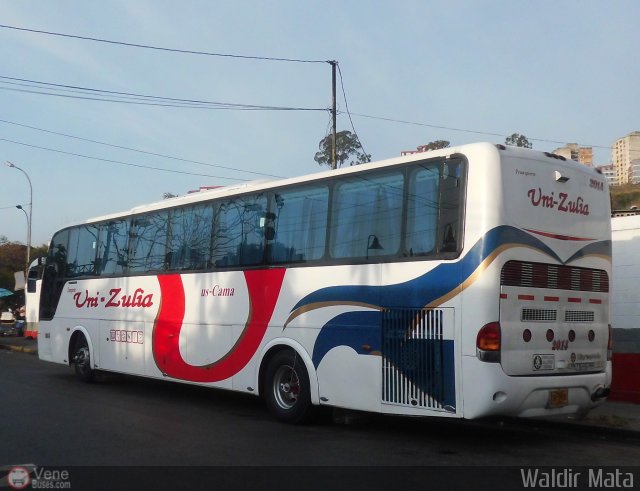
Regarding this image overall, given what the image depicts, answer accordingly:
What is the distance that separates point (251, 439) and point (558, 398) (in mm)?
3758

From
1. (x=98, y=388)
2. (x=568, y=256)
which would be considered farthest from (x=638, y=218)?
(x=98, y=388)

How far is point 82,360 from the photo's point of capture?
50.7ft

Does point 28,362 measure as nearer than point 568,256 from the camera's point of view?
No

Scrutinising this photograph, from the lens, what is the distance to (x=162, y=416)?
10.8 m

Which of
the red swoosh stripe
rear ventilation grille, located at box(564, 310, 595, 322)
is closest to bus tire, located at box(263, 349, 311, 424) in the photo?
the red swoosh stripe

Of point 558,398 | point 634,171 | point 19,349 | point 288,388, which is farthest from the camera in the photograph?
point 634,171

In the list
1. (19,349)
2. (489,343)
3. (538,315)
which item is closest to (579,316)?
(538,315)

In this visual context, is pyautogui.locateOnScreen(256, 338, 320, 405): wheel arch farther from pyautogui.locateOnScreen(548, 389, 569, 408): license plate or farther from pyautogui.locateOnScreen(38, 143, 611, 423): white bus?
pyautogui.locateOnScreen(548, 389, 569, 408): license plate

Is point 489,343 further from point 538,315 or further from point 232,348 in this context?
point 232,348

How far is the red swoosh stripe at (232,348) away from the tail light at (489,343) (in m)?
3.53

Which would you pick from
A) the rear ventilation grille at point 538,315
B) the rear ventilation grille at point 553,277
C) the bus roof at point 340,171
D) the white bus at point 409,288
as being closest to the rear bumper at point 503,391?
the white bus at point 409,288

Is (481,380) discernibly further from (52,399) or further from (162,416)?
(52,399)

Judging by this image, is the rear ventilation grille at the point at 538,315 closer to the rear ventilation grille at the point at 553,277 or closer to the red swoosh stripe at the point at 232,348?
the rear ventilation grille at the point at 553,277

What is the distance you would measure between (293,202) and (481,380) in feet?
13.5
